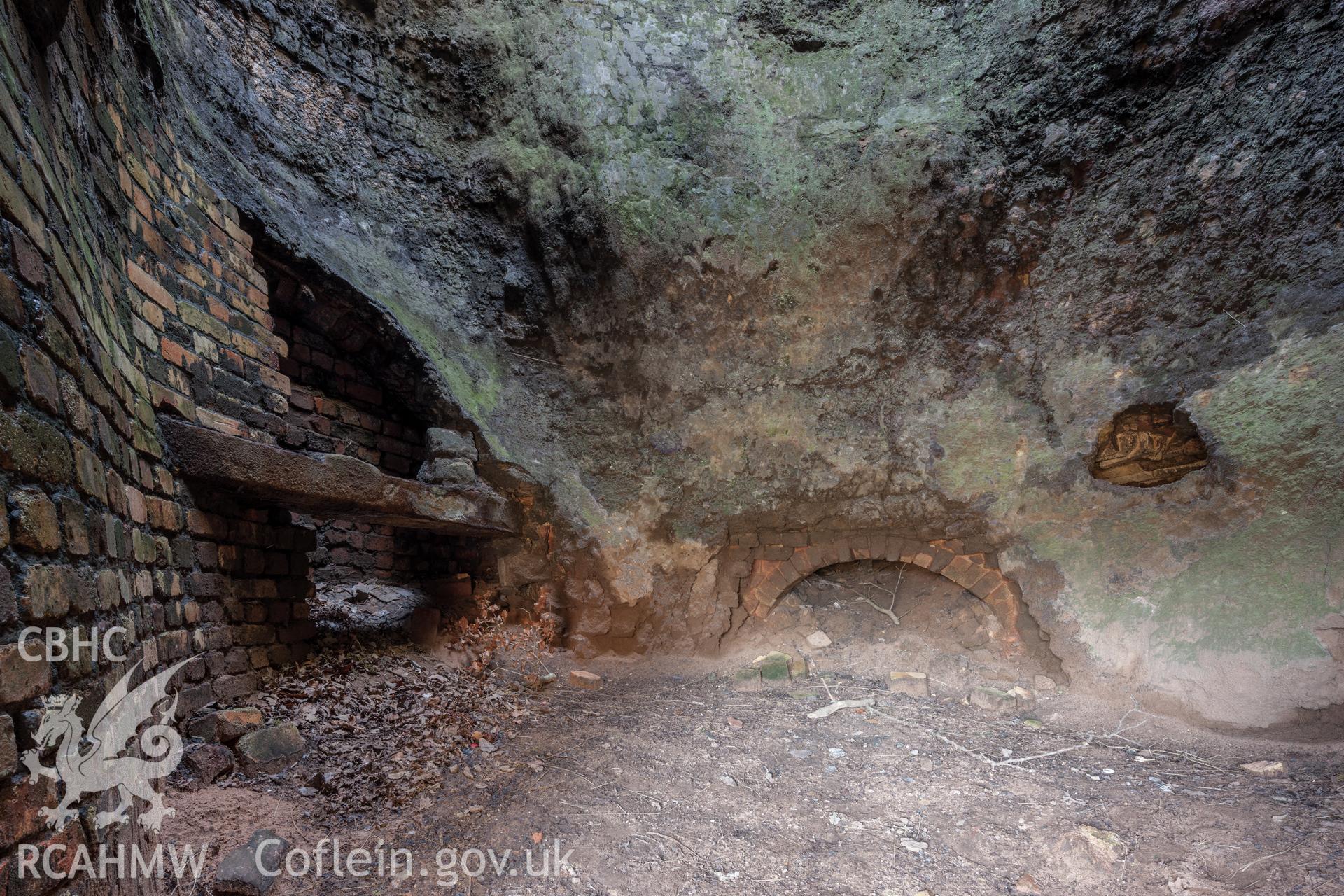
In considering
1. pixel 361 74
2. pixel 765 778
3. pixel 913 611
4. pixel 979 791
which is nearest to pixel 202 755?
pixel 765 778

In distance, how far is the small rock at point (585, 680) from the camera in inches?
155

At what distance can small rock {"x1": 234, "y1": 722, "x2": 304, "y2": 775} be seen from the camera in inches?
86.6

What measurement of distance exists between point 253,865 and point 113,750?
67 cm

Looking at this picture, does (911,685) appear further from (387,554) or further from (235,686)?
(387,554)

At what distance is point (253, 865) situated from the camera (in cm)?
175

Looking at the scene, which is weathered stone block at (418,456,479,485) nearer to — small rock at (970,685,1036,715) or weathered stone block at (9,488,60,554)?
weathered stone block at (9,488,60,554)

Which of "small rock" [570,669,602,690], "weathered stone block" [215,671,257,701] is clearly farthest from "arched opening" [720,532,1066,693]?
"weathered stone block" [215,671,257,701]

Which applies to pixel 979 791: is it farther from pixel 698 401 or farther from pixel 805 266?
pixel 805 266

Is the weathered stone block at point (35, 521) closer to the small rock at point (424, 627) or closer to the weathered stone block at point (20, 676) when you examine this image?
the weathered stone block at point (20, 676)

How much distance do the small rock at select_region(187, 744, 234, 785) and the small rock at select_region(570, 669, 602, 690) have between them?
6.85 feet

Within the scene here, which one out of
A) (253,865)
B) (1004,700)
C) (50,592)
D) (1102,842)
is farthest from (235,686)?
(1004,700)

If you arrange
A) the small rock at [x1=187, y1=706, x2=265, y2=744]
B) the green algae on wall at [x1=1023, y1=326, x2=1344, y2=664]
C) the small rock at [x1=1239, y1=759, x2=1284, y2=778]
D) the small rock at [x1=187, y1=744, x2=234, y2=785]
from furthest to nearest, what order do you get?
1. the green algae on wall at [x1=1023, y1=326, x2=1344, y2=664]
2. the small rock at [x1=1239, y1=759, x2=1284, y2=778]
3. the small rock at [x1=187, y1=706, x2=265, y2=744]
4. the small rock at [x1=187, y1=744, x2=234, y2=785]

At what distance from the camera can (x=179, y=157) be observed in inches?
103

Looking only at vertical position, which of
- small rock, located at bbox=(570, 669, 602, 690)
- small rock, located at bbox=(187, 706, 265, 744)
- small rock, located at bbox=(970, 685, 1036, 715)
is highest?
small rock, located at bbox=(187, 706, 265, 744)
